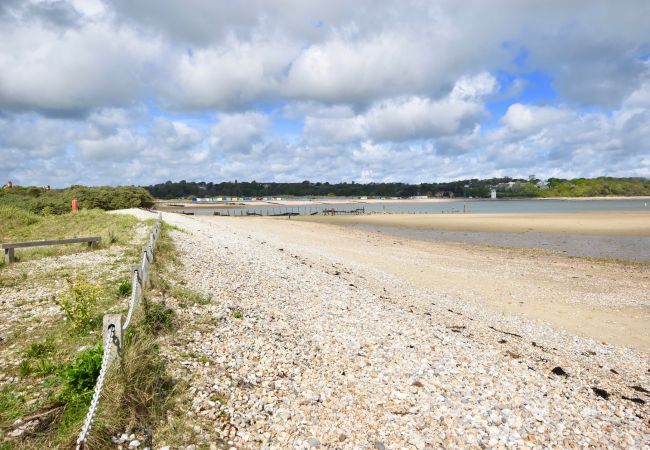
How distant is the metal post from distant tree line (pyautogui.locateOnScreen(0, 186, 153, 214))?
39.3 m

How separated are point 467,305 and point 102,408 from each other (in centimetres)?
1126

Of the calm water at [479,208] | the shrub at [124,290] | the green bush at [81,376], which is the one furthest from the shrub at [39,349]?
the calm water at [479,208]

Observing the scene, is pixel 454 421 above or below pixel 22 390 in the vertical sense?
below

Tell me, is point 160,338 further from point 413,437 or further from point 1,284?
point 1,284

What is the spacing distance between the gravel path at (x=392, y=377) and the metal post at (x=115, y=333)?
109 cm

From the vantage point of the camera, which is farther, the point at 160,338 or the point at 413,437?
the point at 160,338

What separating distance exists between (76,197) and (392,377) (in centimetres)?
4784

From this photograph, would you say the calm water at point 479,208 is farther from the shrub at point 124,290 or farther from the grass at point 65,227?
the shrub at point 124,290

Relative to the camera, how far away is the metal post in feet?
15.7

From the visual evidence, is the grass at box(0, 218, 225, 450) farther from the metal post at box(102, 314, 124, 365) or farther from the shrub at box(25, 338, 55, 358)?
the metal post at box(102, 314, 124, 365)

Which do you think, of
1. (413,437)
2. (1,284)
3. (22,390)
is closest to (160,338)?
(22,390)

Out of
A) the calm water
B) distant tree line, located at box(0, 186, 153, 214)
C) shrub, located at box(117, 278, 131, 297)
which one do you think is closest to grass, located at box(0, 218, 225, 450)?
shrub, located at box(117, 278, 131, 297)

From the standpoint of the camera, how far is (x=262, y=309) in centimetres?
921

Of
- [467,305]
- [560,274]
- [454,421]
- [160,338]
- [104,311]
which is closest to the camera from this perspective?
[454,421]
